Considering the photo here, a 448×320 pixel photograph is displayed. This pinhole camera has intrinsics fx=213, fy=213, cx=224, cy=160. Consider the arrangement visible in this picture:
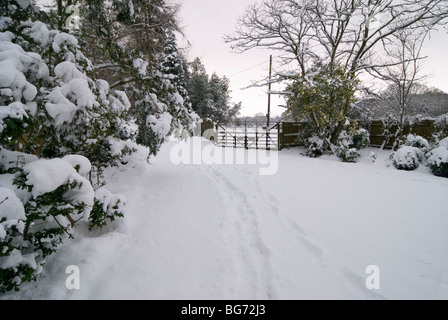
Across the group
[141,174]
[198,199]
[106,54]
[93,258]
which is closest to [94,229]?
[93,258]

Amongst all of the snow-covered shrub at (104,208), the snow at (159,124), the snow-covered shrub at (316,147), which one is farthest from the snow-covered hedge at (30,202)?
the snow-covered shrub at (316,147)

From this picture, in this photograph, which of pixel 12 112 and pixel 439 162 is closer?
pixel 12 112

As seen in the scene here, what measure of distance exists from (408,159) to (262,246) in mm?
8163

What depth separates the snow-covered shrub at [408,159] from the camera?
316 inches

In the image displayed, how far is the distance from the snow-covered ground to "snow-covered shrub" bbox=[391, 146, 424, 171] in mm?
2642

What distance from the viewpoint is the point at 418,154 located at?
8.27 m

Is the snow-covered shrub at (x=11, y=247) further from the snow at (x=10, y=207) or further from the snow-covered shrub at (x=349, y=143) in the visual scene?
the snow-covered shrub at (x=349, y=143)

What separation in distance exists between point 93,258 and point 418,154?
35.6 ft

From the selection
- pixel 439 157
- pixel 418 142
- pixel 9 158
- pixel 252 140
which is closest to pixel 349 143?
pixel 418 142

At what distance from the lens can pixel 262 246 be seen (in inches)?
126

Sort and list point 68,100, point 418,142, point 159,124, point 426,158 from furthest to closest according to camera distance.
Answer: point 418,142 → point 426,158 → point 159,124 → point 68,100

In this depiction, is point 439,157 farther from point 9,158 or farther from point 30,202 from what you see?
point 9,158

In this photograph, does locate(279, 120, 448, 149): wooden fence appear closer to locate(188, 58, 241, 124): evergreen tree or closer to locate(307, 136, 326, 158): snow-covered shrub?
locate(307, 136, 326, 158): snow-covered shrub

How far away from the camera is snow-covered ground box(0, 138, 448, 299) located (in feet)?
Answer: 7.96
